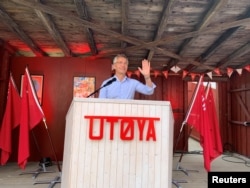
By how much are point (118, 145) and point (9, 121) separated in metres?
3.19

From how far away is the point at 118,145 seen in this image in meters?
1.56

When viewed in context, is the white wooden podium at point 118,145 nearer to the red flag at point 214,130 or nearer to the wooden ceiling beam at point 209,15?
the wooden ceiling beam at point 209,15

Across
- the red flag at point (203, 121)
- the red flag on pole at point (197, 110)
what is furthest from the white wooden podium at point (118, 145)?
the red flag on pole at point (197, 110)

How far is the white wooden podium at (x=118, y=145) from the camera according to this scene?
1.54m

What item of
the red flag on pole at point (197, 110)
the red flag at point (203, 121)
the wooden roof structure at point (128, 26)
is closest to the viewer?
the wooden roof structure at point (128, 26)

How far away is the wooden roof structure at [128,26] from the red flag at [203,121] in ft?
3.45

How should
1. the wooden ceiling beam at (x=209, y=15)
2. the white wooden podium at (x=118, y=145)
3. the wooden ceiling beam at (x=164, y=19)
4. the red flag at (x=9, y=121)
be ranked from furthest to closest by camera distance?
1. the red flag at (x=9, y=121)
2. the wooden ceiling beam at (x=164, y=19)
3. the wooden ceiling beam at (x=209, y=15)
4. the white wooden podium at (x=118, y=145)

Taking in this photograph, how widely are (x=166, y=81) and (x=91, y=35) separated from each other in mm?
4019

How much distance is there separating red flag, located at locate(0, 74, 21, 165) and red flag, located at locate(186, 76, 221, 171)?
3.17 m

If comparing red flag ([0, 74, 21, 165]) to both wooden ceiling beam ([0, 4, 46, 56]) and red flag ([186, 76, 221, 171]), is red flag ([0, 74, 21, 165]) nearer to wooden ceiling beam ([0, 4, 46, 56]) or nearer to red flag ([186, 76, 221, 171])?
wooden ceiling beam ([0, 4, 46, 56])

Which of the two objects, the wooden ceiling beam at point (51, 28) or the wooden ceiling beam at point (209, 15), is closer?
the wooden ceiling beam at point (209, 15)

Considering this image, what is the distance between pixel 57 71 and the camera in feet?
16.8

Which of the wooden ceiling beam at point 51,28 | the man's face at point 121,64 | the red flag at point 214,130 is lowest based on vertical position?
the red flag at point 214,130

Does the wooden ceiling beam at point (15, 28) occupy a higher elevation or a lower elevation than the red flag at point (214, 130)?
higher
